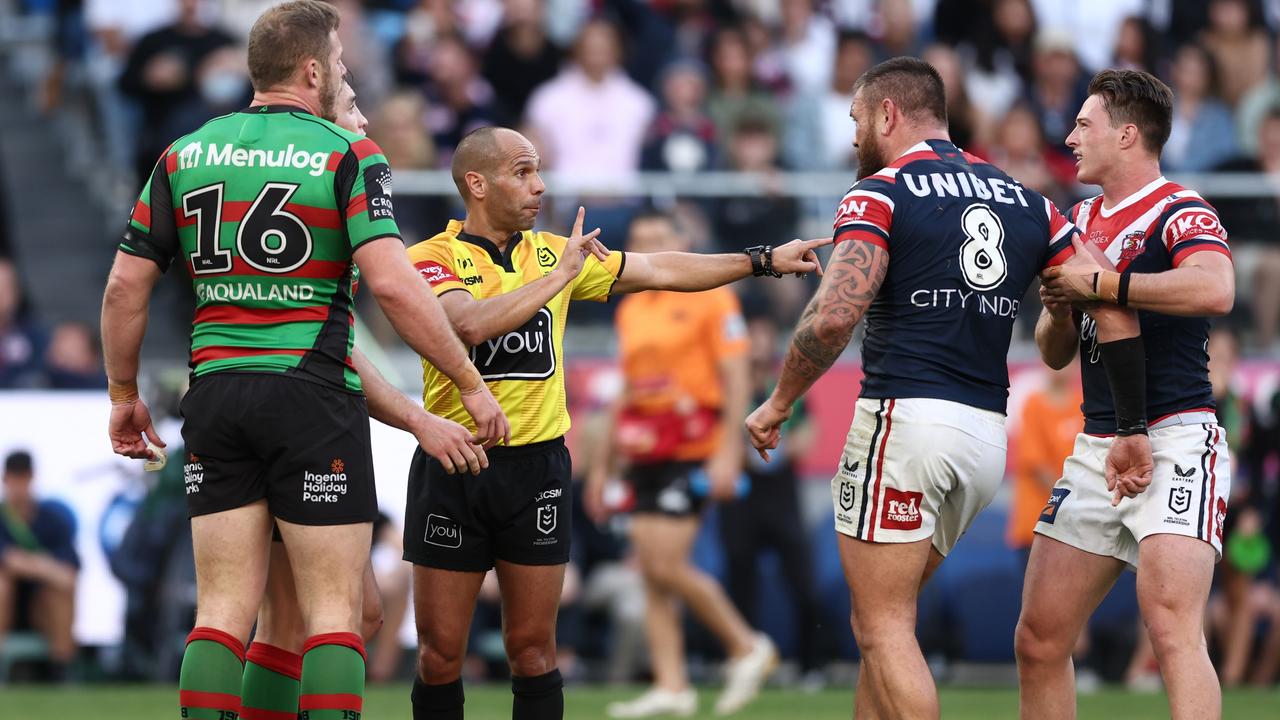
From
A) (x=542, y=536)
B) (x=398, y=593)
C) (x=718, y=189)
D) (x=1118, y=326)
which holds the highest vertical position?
(x=718, y=189)

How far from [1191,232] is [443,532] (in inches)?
123

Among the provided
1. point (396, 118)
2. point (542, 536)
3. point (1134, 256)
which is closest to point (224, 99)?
point (396, 118)

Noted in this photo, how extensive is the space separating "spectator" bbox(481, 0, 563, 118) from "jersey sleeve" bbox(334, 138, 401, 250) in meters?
9.12

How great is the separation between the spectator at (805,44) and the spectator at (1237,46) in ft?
11.8

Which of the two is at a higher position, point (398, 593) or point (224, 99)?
point (224, 99)

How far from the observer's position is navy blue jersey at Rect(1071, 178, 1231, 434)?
630 cm

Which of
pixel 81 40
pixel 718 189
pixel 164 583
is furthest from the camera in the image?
pixel 81 40

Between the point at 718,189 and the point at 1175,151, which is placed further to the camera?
the point at 1175,151

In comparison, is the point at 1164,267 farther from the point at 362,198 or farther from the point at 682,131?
the point at 682,131

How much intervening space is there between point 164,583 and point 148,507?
1.84 ft

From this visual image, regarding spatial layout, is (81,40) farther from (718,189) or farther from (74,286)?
(718,189)

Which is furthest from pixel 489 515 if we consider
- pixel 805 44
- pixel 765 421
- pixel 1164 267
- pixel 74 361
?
pixel 805 44

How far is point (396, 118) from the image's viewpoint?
13.2m

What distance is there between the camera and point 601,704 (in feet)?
35.3
